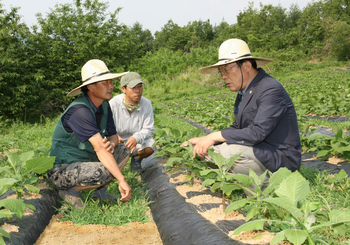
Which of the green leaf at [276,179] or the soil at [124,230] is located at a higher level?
the green leaf at [276,179]

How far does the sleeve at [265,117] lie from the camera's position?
93.0 inches

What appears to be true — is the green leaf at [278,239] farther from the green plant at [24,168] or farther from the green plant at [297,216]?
the green plant at [24,168]

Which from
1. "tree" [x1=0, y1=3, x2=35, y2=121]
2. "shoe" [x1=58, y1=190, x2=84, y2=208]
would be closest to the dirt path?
"shoe" [x1=58, y1=190, x2=84, y2=208]

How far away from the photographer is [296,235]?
1.31m

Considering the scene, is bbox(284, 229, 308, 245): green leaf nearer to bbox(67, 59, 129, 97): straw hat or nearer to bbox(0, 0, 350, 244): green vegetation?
bbox(0, 0, 350, 244): green vegetation

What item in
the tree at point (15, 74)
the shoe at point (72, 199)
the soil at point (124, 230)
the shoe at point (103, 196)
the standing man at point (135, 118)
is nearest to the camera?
the soil at point (124, 230)

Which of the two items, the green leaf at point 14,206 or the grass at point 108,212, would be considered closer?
the green leaf at point 14,206

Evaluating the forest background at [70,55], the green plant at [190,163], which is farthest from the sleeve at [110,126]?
the forest background at [70,55]

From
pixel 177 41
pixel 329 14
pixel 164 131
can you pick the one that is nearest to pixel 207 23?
pixel 177 41

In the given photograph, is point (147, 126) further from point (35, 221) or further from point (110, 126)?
point (35, 221)

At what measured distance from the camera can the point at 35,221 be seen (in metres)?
2.24

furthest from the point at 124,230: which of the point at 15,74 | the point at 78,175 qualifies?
the point at 15,74

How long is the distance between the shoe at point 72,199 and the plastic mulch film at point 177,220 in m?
0.70

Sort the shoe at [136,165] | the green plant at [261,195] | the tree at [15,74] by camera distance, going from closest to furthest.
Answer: the green plant at [261,195] < the shoe at [136,165] < the tree at [15,74]
